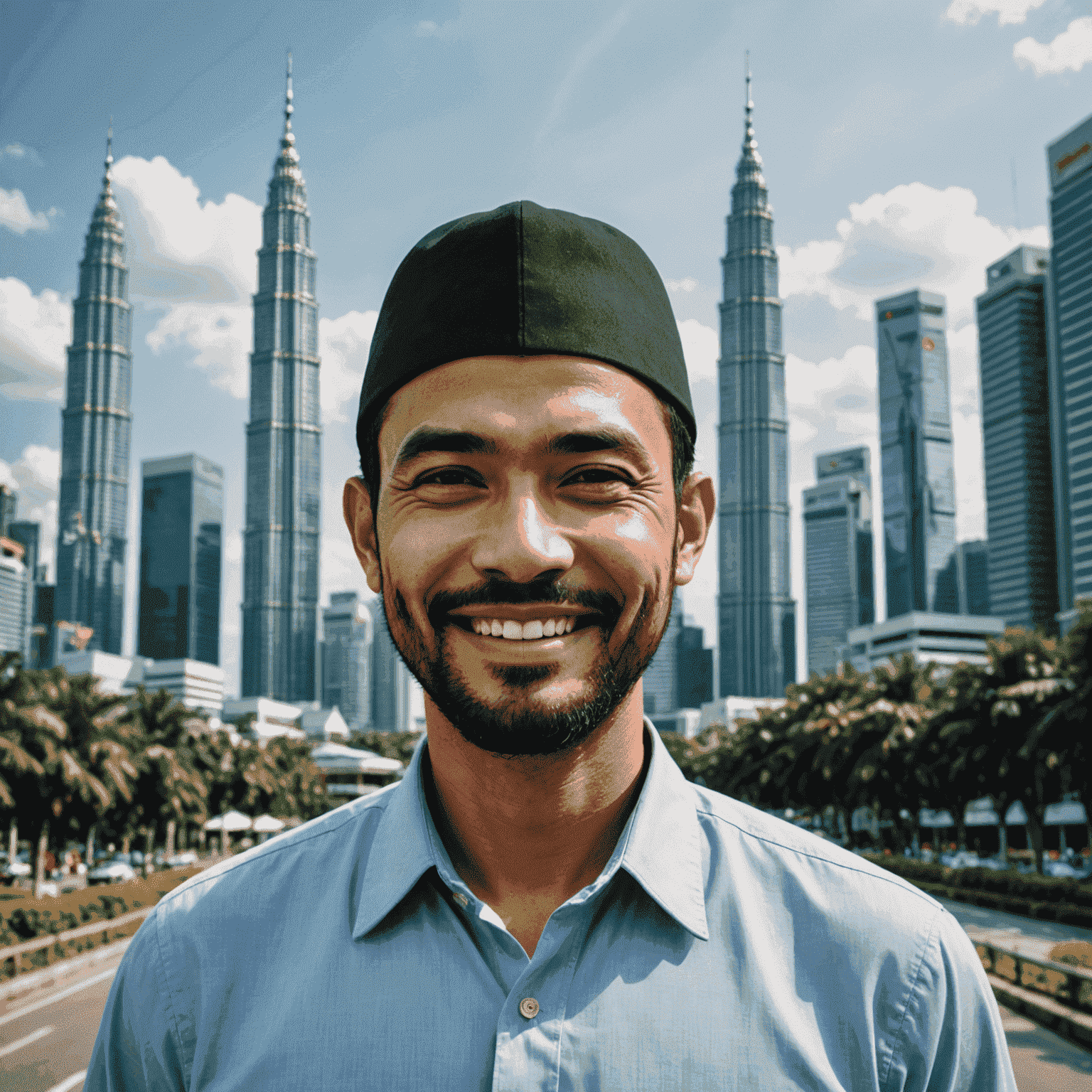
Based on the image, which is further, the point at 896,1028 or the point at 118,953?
the point at 118,953

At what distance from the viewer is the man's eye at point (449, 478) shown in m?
2.04

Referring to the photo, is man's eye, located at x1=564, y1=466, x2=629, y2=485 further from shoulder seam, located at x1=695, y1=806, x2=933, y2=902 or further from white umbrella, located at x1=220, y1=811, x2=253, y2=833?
white umbrella, located at x1=220, y1=811, x2=253, y2=833

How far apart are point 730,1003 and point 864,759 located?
4104 cm

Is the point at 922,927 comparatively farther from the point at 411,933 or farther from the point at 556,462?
the point at 556,462

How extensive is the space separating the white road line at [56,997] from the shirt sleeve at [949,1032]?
16710 millimetres

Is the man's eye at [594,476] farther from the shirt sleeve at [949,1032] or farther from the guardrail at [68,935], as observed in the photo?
the guardrail at [68,935]

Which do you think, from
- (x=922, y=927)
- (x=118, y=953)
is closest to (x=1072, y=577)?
(x=118, y=953)

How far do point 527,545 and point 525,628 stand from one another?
0.16m

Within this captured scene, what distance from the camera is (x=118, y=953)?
24469 mm

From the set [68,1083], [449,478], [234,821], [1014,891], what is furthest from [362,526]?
[234,821]

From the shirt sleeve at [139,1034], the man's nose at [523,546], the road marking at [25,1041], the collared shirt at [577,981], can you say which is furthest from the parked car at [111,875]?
the man's nose at [523,546]

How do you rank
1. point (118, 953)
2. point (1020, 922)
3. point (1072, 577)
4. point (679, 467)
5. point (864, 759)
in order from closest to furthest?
point (679, 467), point (118, 953), point (1020, 922), point (864, 759), point (1072, 577)

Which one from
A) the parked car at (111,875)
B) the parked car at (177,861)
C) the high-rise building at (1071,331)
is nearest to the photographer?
the parked car at (111,875)

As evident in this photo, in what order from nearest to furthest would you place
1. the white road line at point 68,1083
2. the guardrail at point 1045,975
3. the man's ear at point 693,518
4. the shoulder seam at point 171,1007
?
the shoulder seam at point 171,1007 → the man's ear at point 693,518 → the white road line at point 68,1083 → the guardrail at point 1045,975
